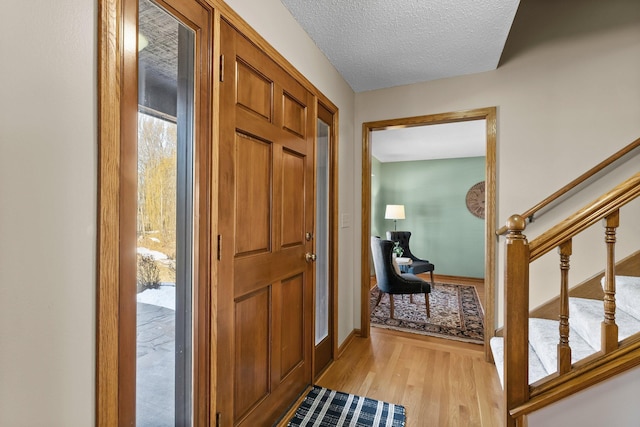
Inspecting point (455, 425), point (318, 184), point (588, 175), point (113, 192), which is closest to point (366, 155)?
point (318, 184)

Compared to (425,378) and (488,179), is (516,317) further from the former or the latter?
(488,179)

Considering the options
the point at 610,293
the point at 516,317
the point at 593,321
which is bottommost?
the point at 593,321

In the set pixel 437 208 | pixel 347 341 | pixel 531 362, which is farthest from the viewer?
pixel 437 208

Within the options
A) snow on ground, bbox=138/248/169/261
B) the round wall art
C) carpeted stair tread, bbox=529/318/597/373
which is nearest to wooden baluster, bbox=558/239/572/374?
carpeted stair tread, bbox=529/318/597/373

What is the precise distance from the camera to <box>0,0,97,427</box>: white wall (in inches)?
25.6

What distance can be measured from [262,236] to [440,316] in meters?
2.78

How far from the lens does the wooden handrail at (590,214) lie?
3.73 feet

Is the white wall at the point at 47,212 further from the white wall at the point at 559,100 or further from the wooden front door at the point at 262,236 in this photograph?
the white wall at the point at 559,100

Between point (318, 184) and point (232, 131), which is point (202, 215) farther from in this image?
point (318, 184)

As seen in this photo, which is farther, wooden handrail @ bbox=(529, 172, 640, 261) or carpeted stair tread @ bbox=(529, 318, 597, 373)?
carpeted stair tread @ bbox=(529, 318, 597, 373)

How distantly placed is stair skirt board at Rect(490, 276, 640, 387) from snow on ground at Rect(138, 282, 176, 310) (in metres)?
1.85

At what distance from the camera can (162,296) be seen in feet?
3.41

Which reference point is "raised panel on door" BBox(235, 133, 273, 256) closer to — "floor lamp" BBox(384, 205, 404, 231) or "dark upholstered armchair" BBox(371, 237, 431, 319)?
"dark upholstered armchair" BBox(371, 237, 431, 319)

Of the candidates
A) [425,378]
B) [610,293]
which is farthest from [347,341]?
[610,293]
